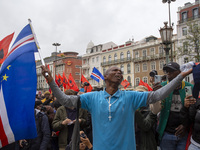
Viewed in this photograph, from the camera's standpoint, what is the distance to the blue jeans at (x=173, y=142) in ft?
10.7

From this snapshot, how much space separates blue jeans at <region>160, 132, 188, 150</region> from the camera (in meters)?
3.25

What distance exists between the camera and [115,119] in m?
2.40

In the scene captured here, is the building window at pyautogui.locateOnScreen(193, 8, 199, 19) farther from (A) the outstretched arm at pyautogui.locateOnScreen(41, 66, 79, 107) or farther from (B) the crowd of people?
(A) the outstretched arm at pyautogui.locateOnScreen(41, 66, 79, 107)

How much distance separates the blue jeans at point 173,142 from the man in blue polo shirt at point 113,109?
1.10 m

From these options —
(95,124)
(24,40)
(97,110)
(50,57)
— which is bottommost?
(95,124)

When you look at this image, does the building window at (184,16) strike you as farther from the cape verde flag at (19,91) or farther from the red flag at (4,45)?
the cape verde flag at (19,91)

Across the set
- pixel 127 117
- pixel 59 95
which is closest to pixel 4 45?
pixel 59 95

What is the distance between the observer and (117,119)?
2396 mm

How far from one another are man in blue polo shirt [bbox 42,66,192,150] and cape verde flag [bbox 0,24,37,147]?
1233 mm

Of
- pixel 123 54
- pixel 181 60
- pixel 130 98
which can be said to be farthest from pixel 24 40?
pixel 123 54

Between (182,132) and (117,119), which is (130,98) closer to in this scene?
(117,119)

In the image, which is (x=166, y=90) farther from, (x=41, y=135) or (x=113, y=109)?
(x=41, y=135)

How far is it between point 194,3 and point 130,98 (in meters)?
41.4

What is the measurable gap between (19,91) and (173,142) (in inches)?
102
